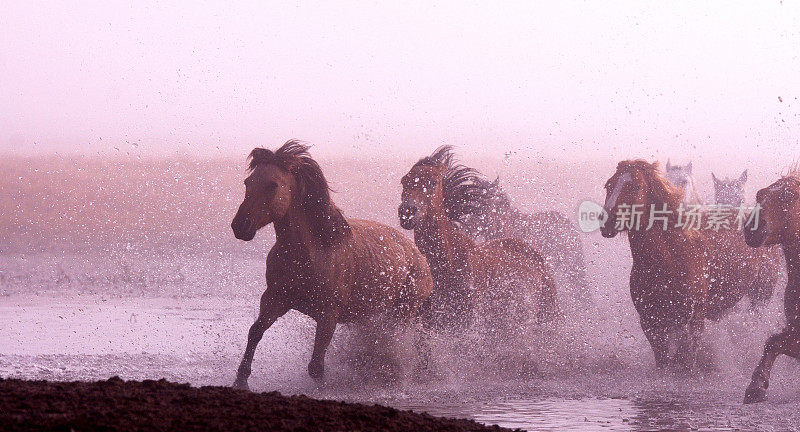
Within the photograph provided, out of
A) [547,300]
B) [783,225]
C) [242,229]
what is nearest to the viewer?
[242,229]

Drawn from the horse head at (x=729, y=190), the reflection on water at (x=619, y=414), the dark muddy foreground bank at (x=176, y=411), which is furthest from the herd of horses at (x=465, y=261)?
the dark muddy foreground bank at (x=176, y=411)

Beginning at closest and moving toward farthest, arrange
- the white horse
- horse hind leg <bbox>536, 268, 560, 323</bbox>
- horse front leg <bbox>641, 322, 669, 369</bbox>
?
horse front leg <bbox>641, 322, 669, 369</bbox>
the white horse
horse hind leg <bbox>536, 268, 560, 323</bbox>

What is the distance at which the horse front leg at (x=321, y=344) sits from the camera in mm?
9070

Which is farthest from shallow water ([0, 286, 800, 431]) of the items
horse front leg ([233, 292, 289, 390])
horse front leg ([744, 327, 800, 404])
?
horse front leg ([233, 292, 289, 390])

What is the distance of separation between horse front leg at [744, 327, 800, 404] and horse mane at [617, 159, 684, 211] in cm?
207

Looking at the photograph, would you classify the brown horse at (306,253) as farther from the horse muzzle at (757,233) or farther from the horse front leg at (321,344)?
the horse muzzle at (757,233)

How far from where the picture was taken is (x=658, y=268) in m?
11.1

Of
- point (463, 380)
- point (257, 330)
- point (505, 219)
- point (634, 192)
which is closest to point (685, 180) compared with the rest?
point (505, 219)

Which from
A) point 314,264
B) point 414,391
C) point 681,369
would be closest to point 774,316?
point 681,369

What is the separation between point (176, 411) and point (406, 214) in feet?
18.0

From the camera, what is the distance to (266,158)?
921 centimetres

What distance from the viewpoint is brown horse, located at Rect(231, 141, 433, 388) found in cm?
899

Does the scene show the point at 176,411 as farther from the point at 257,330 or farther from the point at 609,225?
the point at 609,225

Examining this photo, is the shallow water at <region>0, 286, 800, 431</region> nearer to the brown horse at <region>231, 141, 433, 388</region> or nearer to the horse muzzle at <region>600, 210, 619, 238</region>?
the brown horse at <region>231, 141, 433, 388</region>
